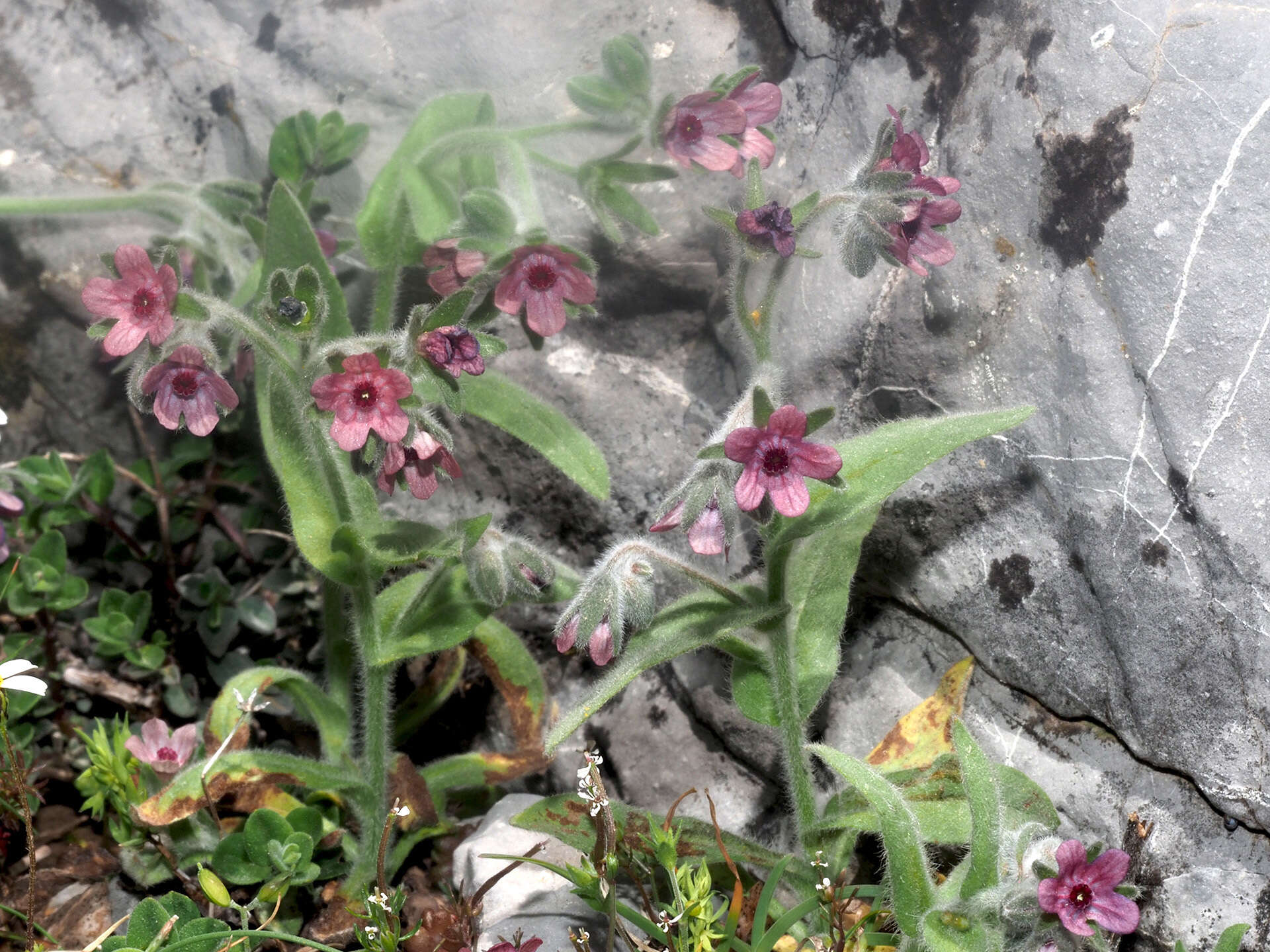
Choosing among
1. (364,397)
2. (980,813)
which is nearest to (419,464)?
(364,397)

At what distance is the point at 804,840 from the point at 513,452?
59.5 inches

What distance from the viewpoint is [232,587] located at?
141 inches

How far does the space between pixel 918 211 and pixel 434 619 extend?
62.8 inches

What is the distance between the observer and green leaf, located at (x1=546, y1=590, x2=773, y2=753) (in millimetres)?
2469

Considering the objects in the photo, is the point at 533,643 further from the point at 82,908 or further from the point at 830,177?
the point at 830,177

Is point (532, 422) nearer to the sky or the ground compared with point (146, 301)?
nearer to the ground

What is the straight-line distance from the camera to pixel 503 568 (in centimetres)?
265

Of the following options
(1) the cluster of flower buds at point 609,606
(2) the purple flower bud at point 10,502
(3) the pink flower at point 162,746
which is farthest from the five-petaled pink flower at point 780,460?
(2) the purple flower bud at point 10,502

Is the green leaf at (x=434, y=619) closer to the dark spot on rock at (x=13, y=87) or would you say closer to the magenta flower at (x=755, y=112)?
the magenta flower at (x=755, y=112)

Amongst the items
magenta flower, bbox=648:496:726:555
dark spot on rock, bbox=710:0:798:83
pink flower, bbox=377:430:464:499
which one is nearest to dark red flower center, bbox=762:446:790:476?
magenta flower, bbox=648:496:726:555

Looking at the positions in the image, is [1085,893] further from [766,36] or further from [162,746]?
[766,36]

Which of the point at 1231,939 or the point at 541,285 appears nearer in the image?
the point at 1231,939

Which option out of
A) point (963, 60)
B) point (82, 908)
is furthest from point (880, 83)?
point (82, 908)

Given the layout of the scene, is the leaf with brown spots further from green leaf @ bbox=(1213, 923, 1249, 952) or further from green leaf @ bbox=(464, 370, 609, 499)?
green leaf @ bbox=(1213, 923, 1249, 952)
